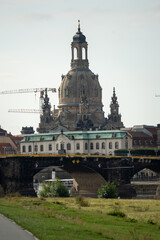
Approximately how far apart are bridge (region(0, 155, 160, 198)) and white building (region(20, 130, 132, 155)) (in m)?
68.8

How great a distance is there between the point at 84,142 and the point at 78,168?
260 feet

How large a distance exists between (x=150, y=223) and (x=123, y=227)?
13.4ft

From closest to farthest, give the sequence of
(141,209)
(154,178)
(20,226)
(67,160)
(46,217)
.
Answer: (20,226) < (46,217) < (141,209) < (67,160) < (154,178)

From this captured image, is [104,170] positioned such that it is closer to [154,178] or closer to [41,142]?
[154,178]

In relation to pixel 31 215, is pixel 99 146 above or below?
above

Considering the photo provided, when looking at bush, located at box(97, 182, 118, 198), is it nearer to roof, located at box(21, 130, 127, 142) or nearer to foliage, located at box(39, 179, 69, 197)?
foliage, located at box(39, 179, 69, 197)

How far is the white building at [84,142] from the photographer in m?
189

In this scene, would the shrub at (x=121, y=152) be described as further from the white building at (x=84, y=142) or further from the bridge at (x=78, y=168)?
the bridge at (x=78, y=168)

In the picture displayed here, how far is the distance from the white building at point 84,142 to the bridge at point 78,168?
226 feet

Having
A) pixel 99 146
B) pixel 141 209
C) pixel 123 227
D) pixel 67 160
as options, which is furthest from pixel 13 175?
pixel 99 146

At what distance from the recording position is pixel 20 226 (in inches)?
1460

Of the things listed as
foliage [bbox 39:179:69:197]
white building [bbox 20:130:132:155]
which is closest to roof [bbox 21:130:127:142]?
white building [bbox 20:130:132:155]

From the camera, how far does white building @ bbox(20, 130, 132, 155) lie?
189475 millimetres

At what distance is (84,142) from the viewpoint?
19425 cm
